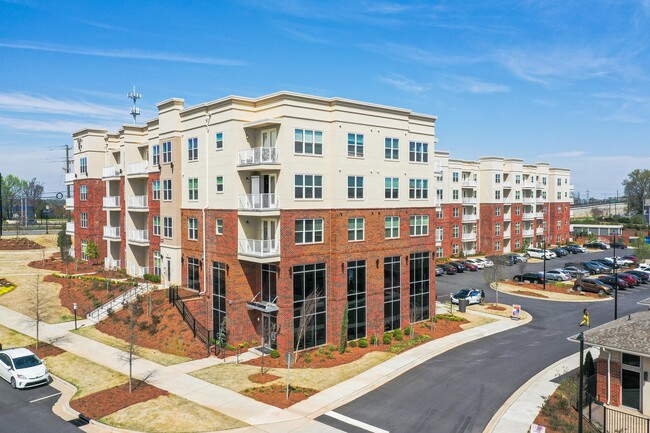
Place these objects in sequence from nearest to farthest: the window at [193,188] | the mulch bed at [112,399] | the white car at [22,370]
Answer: the mulch bed at [112,399] < the white car at [22,370] < the window at [193,188]

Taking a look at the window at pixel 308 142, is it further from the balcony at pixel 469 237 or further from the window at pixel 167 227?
the balcony at pixel 469 237

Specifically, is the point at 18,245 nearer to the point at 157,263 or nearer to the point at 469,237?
the point at 157,263

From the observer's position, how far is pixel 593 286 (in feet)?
156

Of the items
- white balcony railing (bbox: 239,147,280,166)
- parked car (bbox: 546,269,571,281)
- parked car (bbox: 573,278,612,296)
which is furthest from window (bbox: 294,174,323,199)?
parked car (bbox: 546,269,571,281)

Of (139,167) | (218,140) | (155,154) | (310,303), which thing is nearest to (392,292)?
(310,303)

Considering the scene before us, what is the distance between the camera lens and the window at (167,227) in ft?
119

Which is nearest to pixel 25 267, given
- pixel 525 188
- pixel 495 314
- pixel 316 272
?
pixel 316 272

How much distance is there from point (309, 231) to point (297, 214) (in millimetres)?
1363

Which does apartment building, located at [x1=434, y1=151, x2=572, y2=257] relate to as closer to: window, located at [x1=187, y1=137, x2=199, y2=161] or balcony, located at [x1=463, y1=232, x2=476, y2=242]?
balcony, located at [x1=463, y1=232, x2=476, y2=242]

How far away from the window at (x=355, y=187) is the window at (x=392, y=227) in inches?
117

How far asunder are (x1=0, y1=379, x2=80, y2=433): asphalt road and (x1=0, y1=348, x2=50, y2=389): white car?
34cm

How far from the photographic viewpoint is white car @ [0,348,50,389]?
23.4m

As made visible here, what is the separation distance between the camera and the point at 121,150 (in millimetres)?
45750

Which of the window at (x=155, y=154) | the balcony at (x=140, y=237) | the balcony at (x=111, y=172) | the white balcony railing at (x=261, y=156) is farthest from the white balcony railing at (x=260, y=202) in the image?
the balcony at (x=111, y=172)
